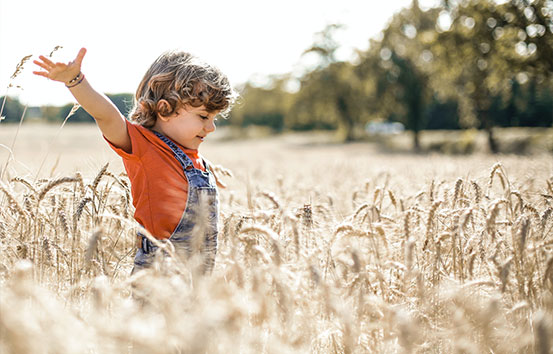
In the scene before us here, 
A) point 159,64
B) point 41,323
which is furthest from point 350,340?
point 159,64

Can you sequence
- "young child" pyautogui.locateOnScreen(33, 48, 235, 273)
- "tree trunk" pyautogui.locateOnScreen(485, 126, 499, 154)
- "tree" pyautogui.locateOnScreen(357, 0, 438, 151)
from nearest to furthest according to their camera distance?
1. "young child" pyautogui.locateOnScreen(33, 48, 235, 273)
2. "tree trunk" pyautogui.locateOnScreen(485, 126, 499, 154)
3. "tree" pyautogui.locateOnScreen(357, 0, 438, 151)

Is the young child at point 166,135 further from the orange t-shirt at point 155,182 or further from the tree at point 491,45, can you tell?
the tree at point 491,45

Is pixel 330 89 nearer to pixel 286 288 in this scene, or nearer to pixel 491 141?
A: pixel 491 141

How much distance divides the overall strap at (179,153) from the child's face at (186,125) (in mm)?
58

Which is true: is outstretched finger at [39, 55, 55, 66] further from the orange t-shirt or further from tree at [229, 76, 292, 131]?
tree at [229, 76, 292, 131]

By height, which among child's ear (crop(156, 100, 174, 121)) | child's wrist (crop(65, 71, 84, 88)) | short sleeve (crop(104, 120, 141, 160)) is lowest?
short sleeve (crop(104, 120, 141, 160))

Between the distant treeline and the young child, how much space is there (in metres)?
0.41

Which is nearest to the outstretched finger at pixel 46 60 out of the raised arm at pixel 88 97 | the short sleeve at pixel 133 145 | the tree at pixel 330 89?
the raised arm at pixel 88 97

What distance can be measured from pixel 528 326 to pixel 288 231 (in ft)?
3.76

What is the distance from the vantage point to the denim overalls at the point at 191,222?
6.73 ft

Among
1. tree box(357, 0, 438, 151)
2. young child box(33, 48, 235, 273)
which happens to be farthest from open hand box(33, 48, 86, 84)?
tree box(357, 0, 438, 151)

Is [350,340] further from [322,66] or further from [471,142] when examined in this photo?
[322,66]

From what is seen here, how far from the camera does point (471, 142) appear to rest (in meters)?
22.7

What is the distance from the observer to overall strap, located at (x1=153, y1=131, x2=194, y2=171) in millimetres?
2328
